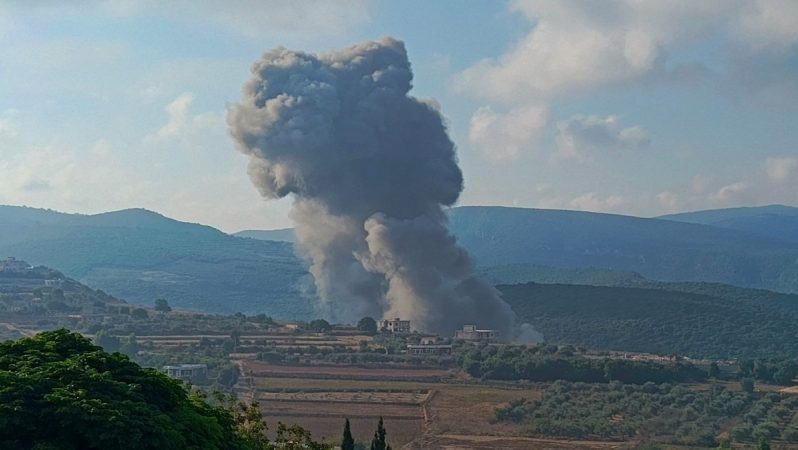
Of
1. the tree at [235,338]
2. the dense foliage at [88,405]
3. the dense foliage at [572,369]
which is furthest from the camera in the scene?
the tree at [235,338]

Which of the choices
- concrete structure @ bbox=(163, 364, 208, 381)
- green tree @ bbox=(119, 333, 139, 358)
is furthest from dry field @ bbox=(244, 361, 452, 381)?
green tree @ bbox=(119, 333, 139, 358)

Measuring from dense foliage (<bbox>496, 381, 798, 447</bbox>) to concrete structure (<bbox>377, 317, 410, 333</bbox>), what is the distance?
74.8ft

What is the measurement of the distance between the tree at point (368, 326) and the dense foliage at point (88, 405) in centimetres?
5521

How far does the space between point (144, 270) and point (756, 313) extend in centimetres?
11783

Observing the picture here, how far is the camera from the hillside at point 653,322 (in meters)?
84.5

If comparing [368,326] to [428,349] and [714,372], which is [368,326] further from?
[714,372]

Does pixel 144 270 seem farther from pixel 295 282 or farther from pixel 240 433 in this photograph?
pixel 240 433

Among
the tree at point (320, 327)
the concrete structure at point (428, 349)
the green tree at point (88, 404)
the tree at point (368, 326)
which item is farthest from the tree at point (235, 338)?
the green tree at point (88, 404)

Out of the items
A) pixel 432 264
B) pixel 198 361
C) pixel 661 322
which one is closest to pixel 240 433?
pixel 198 361

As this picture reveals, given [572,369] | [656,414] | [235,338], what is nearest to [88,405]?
[656,414]

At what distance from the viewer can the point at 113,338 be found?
68688mm

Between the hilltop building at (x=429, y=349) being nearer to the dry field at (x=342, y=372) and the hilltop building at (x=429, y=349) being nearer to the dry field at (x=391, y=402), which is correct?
the dry field at (x=342, y=372)

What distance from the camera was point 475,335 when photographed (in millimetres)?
77250

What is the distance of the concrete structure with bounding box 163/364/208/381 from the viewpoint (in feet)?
191
